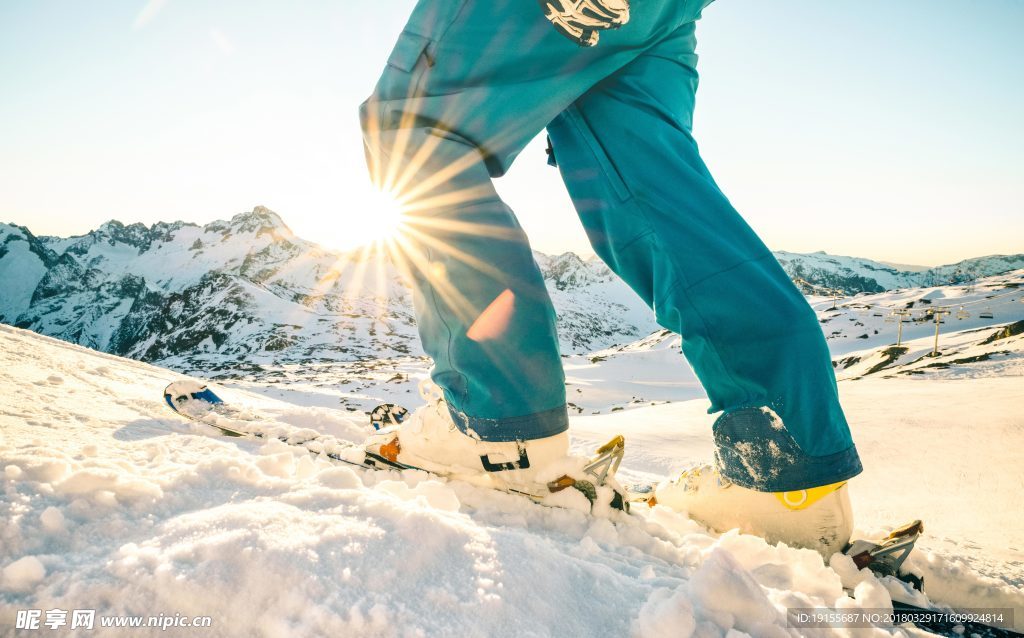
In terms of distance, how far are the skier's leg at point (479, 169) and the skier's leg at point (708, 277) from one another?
0.42ft

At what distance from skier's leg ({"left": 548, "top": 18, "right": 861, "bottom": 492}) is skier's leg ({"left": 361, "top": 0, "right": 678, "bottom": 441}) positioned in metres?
0.13

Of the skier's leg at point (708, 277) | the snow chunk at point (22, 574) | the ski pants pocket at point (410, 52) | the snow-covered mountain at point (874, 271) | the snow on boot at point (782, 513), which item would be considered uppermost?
the snow-covered mountain at point (874, 271)

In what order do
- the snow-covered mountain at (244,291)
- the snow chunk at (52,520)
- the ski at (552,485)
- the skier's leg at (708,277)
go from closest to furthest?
the snow chunk at (52,520) → the ski at (552,485) → the skier's leg at (708,277) → the snow-covered mountain at (244,291)

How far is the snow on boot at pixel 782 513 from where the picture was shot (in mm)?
1089

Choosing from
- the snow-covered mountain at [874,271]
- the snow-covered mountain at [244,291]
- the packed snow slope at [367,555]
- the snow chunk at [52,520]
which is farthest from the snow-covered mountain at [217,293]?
the snow-covered mountain at [874,271]

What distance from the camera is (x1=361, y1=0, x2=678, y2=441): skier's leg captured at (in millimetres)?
1133

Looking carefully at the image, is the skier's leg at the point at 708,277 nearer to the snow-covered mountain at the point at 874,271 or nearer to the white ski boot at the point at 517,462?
the white ski boot at the point at 517,462

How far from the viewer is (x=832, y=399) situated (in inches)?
42.6

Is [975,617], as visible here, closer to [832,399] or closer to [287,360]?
[832,399]

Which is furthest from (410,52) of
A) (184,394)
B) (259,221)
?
(259,221)

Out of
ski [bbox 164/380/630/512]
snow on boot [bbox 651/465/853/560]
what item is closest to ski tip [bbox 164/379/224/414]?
ski [bbox 164/380/630/512]

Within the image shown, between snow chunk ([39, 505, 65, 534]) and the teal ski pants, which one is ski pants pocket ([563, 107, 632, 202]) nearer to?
the teal ski pants

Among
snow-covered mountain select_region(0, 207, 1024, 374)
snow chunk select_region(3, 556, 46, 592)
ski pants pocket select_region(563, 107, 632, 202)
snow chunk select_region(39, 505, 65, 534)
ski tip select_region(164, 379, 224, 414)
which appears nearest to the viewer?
snow chunk select_region(3, 556, 46, 592)

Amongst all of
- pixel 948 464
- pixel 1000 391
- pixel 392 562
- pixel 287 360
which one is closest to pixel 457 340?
pixel 392 562
